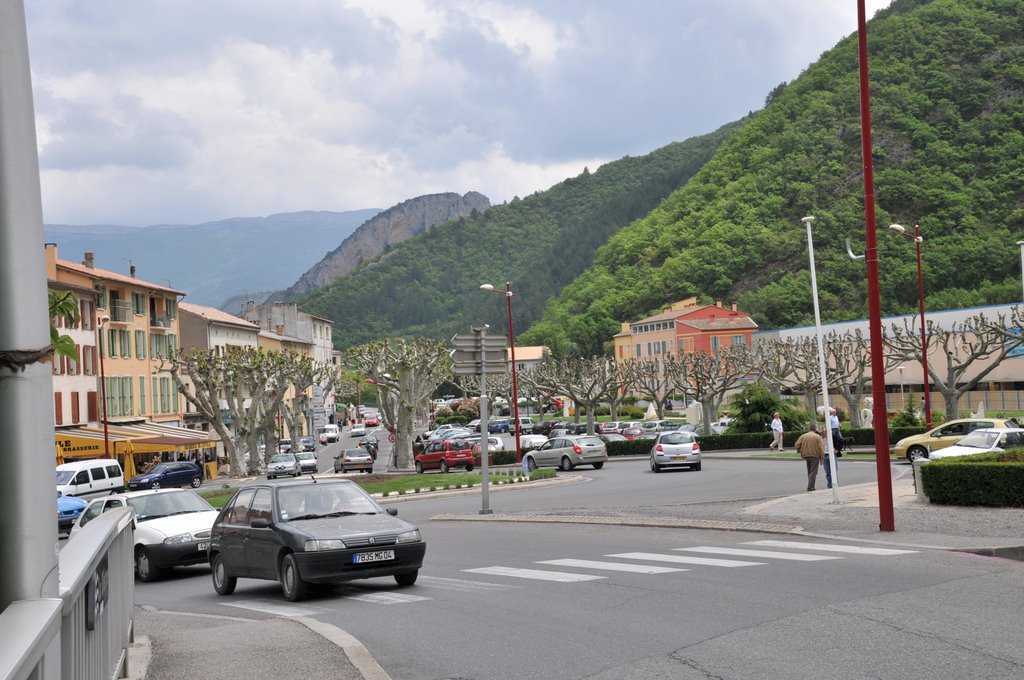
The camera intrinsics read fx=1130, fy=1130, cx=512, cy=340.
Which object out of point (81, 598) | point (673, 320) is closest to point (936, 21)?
point (673, 320)

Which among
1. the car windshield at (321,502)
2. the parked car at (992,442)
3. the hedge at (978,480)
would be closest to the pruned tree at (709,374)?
the parked car at (992,442)

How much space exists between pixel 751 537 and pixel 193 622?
9376 mm

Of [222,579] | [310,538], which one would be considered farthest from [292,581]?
[222,579]

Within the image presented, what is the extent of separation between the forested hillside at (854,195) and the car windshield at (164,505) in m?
100

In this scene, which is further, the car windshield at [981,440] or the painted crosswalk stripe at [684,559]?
the car windshield at [981,440]

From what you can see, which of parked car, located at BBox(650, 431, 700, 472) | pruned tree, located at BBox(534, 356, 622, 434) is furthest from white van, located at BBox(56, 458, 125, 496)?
pruned tree, located at BBox(534, 356, 622, 434)

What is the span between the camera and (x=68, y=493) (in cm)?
4128

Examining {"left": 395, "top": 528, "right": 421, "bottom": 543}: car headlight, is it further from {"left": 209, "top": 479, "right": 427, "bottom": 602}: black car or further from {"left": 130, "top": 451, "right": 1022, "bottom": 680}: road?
{"left": 130, "top": 451, "right": 1022, "bottom": 680}: road

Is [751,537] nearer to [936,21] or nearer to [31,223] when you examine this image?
[31,223]

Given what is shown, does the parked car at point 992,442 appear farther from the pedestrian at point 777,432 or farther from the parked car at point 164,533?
the pedestrian at point 777,432

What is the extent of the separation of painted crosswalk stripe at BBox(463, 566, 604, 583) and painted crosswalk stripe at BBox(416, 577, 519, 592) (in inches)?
24.6

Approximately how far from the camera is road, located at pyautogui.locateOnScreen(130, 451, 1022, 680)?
8.84m

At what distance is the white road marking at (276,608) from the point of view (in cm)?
1312

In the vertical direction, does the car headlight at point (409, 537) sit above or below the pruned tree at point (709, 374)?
below
